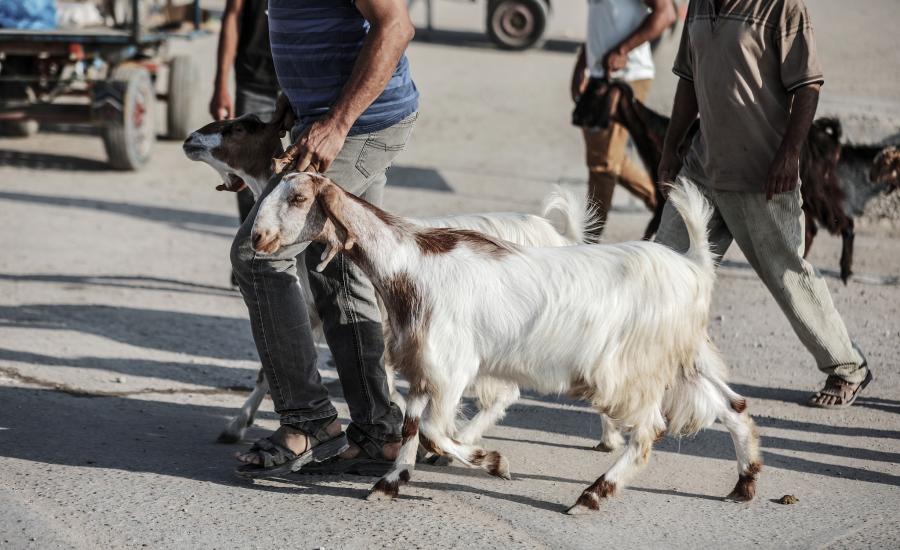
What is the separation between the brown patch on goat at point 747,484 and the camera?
161 inches

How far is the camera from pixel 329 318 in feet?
13.4

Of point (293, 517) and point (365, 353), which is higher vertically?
point (365, 353)

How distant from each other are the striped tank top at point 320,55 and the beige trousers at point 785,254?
1533mm

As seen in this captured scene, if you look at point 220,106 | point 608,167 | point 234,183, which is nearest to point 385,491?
point 234,183

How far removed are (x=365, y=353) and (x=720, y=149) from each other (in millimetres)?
1749

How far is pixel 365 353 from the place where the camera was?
4090 millimetres

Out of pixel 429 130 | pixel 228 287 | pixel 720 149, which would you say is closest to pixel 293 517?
pixel 720 149

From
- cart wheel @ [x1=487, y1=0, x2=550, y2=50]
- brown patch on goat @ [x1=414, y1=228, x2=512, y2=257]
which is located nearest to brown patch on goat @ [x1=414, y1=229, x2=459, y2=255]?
brown patch on goat @ [x1=414, y1=228, x2=512, y2=257]

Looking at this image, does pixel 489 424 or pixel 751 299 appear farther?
pixel 751 299

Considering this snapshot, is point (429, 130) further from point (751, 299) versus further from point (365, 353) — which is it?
point (365, 353)

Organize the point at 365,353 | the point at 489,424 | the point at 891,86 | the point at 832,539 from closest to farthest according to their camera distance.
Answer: the point at 832,539, the point at 365,353, the point at 489,424, the point at 891,86

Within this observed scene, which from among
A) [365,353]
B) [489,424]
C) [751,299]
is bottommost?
[751,299]

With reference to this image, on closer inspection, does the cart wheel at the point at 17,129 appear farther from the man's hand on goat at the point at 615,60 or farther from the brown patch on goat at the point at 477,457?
the brown patch on goat at the point at 477,457

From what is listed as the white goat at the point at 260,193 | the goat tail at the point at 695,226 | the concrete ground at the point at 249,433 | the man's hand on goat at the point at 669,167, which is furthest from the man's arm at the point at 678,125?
the concrete ground at the point at 249,433
